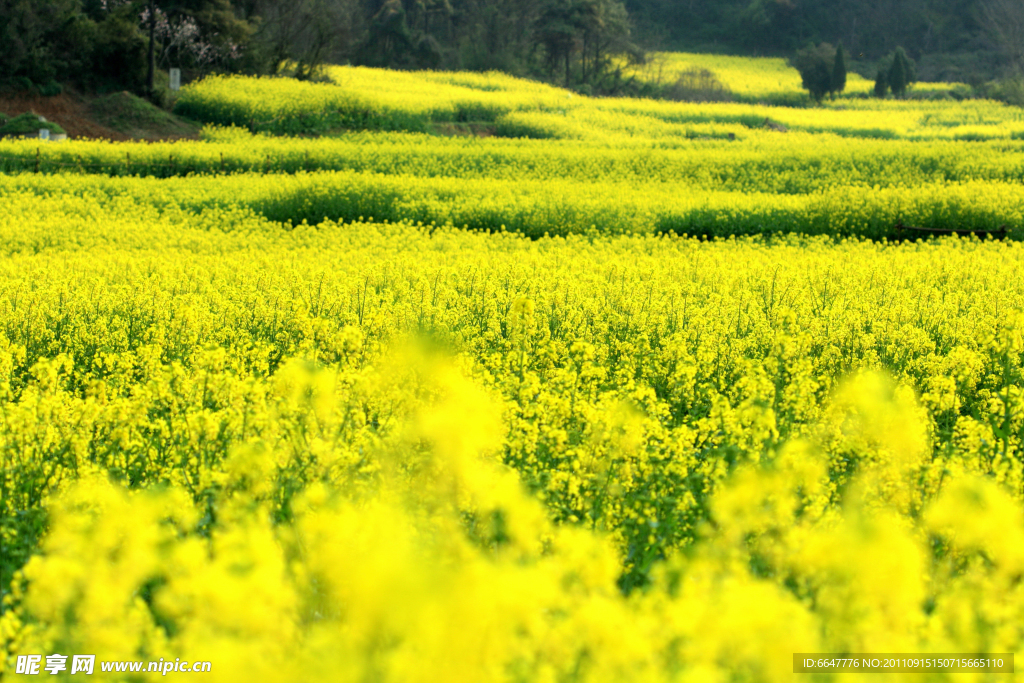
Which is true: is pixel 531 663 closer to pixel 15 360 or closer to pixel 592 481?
pixel 592 481

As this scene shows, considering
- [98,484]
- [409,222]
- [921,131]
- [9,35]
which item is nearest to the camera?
[98,484]

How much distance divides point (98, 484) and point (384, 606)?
2867 millimetres

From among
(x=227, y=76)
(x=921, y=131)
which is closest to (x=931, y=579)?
(x=227, y=76)

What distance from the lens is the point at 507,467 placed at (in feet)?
→ 15.5

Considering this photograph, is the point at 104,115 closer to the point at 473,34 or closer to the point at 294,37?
the point at 294,37

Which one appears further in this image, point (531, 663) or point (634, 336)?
point (634, 336)

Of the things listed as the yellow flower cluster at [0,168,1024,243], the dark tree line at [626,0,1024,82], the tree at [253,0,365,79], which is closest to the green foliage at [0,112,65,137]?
the yellow flower cluster at [0,168,1024,243]

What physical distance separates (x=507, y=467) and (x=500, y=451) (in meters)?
0.39

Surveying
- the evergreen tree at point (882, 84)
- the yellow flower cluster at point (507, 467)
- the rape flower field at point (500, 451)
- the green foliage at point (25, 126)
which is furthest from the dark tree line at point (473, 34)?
the yellow flower cluster at point (507, 467)

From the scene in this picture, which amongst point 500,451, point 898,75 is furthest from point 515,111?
point 500,451

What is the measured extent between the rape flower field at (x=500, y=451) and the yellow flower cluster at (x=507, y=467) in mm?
23

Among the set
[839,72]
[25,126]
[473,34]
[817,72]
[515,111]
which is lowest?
[25,126]

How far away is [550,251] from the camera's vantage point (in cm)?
1344

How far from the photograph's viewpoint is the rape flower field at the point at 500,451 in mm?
2197
